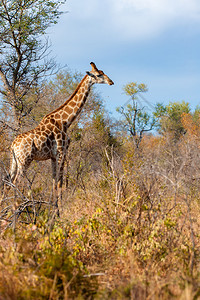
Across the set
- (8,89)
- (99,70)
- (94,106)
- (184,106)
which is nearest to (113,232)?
Result: (99,70)

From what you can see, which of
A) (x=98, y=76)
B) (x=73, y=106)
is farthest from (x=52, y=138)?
(x=98, y=76)

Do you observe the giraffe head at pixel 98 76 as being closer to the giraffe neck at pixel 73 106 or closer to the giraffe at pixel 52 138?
the giraffe at pixel 52 138

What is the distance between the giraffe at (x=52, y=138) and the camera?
7.85m

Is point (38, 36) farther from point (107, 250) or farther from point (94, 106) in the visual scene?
point (107, 250)

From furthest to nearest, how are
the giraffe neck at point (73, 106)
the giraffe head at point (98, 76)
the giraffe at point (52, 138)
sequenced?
the giraffe neck at point (73, 106) → the giraffe head at point (98, 76) → the giraffe at point (52, 138)

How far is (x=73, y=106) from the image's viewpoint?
29.0ft

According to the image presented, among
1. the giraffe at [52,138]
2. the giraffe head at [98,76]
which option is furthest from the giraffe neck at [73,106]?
the giraffe head at [98,76]

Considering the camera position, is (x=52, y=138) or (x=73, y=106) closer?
(x=52, y=138)

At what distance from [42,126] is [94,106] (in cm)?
1237

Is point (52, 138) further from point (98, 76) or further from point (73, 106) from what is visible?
point (98, 76)

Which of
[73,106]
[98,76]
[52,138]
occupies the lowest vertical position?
[52,138]

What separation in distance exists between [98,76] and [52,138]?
187 cm

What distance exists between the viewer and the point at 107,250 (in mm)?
4746

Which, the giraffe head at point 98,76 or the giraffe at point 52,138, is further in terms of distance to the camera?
the giraffe head at point 98,76
